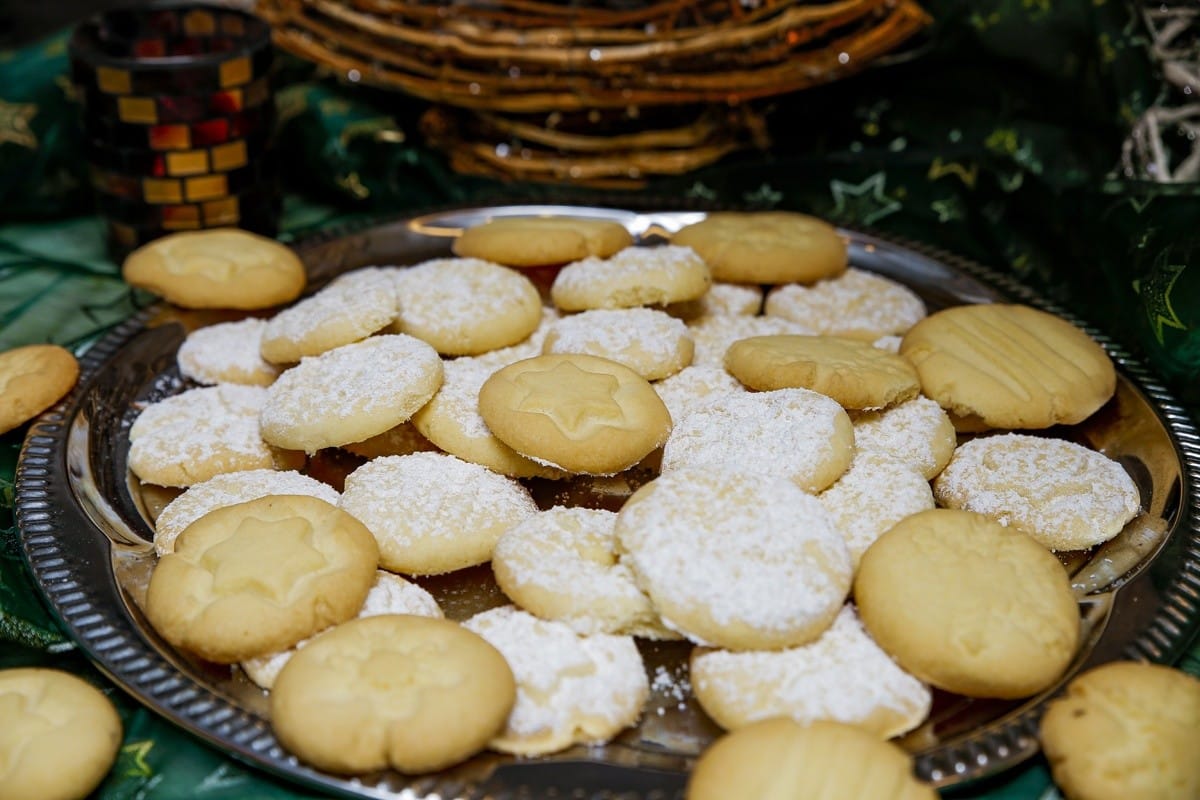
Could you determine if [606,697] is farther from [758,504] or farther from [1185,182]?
[1185,182]

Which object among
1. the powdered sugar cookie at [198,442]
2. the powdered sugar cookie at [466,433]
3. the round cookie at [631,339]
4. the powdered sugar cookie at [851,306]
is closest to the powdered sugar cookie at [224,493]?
the powdered sugar cookie at [198,442]

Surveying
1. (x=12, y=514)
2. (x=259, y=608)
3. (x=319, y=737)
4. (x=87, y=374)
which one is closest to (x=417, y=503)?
(x=259, y=608)

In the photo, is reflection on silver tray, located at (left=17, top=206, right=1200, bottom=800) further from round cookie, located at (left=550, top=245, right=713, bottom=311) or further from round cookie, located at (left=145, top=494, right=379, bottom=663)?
round cookie, located at (left=550, top=245, right=713, bottom=311)

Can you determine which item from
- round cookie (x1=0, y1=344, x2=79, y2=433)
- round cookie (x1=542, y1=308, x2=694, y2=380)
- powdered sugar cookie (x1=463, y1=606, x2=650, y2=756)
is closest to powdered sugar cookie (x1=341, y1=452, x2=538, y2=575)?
powdered sugar cookie (x1=463, y1=606, x2=650, y2=756)

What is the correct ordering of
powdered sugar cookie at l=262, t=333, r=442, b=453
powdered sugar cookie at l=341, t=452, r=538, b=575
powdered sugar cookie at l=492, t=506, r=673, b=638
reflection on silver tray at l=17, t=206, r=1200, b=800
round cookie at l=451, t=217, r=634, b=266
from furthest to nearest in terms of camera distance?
round cookie at l=451, t=217, r=634, b=266 < powdered sugar cookie at l=262, t=333, r=442, b=453 < powdered sugar cookie at l=341, t=452, r=538, b=575 < powdered sugar cookie at l=492, t=506, r=673, b=638 < reflection on silver tray at l=17, t=206, r=1200, b=800

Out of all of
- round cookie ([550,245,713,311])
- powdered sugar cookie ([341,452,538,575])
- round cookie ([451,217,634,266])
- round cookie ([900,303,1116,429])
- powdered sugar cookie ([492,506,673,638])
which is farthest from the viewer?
round cookie ([451,217,634,266])

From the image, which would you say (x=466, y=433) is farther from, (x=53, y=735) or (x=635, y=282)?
(x=53, y=735)

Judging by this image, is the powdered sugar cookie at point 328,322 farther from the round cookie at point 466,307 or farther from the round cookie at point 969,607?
the round cookie at point 969,607
